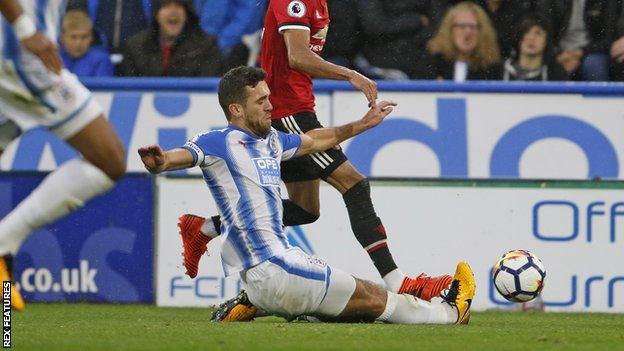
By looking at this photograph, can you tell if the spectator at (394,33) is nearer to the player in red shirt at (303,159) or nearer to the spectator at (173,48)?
the spectator at (173,48)

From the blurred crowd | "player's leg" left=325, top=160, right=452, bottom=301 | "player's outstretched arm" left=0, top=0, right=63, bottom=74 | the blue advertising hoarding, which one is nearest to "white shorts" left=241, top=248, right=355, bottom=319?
"player's leg" left=325, top=160, right=452, bottom=301

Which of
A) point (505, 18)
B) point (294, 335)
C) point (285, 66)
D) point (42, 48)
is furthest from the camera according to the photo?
point (505, 18)

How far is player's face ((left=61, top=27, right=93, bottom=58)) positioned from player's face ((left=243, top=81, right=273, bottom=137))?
405 centimetres

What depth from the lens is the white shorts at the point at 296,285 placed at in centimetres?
700

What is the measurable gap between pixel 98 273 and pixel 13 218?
13.2ft

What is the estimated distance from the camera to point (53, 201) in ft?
19.6

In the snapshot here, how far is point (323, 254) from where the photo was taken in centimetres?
978

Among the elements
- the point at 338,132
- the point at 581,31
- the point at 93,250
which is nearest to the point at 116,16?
the point at 93,250

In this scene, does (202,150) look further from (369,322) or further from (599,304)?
(599,304)

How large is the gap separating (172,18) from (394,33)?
172cm

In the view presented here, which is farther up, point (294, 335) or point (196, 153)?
point (196, 153)

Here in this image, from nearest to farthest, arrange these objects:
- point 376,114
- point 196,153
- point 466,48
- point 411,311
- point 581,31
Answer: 1. point 196,153
2. point 411,311
3. point 376,114
4. point 466,48
5. point 581,31

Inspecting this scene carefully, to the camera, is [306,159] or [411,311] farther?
[306,159]

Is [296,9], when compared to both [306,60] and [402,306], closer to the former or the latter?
[306,60]
